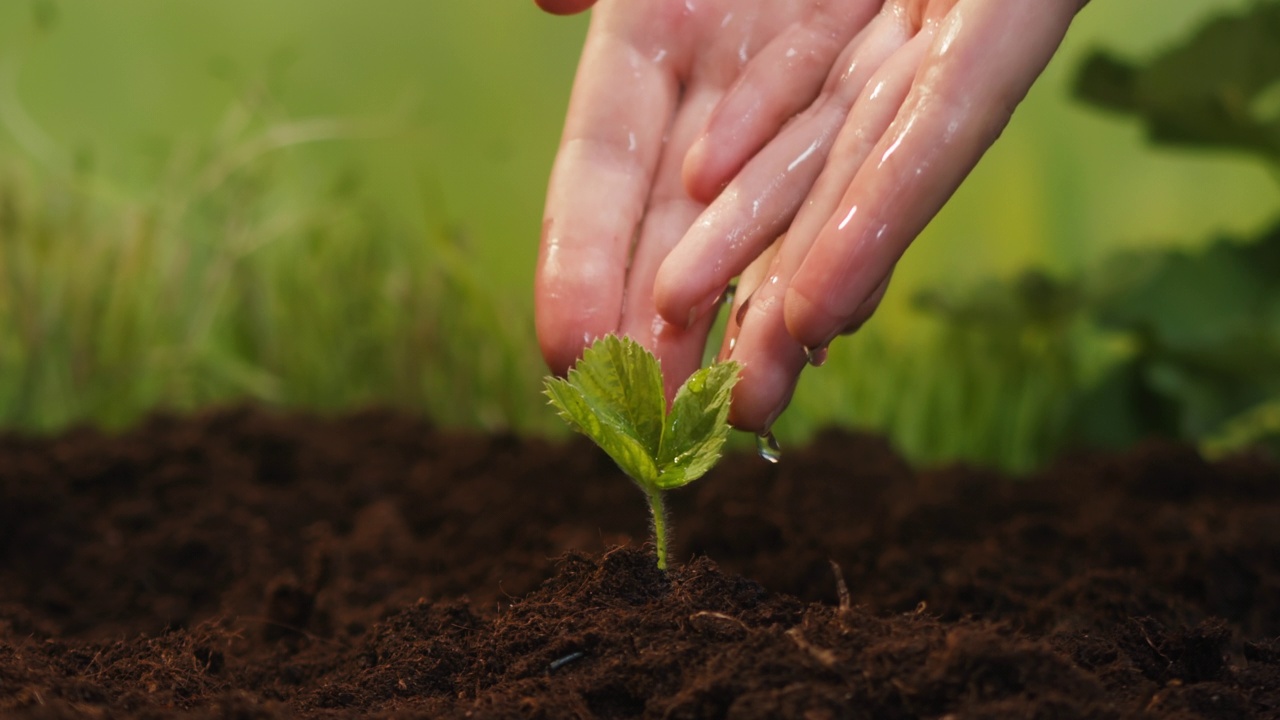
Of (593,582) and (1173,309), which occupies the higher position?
(1173,309)

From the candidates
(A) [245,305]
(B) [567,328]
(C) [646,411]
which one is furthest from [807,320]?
(A) [245,305]

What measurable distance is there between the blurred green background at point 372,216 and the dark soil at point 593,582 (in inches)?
20.3

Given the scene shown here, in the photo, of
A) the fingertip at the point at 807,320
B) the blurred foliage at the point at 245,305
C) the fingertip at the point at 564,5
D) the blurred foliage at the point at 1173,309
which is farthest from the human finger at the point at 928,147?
the blurred foliage at the point at 245,305

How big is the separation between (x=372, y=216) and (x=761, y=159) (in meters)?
2.38

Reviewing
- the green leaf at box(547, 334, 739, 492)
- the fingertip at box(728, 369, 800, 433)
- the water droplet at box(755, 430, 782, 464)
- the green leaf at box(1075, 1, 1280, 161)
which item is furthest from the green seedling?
the green leaf at box(1075, 1, 1280, 161)

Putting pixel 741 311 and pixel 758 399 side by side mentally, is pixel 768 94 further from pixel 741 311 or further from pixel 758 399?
pixel 758 399

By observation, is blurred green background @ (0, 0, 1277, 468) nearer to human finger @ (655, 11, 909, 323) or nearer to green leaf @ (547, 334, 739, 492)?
human finger @ (655, 11, 909, 323)

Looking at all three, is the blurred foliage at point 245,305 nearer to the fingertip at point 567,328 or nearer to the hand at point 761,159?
the hand at point 761,159

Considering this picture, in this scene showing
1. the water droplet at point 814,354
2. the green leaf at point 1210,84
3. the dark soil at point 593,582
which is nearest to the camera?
the dark soil at point 593,582

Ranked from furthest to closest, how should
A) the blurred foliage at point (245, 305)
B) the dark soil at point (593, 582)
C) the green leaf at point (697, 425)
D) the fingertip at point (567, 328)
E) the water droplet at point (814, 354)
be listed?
the blurred foliage at point (245, 305) < the fingertip at point (567, 328) < the water droplet at point (814, 354) < the green leaf at point (697, 425) < the dark soil at point (593, 582)

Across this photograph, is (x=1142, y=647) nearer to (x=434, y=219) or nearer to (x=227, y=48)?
(x=434, y=219)

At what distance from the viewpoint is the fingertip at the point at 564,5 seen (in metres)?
1.19

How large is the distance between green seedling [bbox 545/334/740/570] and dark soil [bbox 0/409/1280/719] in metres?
0.09

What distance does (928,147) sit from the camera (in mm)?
919
